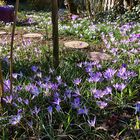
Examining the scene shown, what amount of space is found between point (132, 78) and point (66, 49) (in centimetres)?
202

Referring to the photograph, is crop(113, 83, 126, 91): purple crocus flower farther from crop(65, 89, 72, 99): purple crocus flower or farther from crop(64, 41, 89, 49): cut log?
crop(64, 41, 89, 49): cut log

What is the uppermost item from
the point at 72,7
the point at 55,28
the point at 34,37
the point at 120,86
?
the point at 55,28

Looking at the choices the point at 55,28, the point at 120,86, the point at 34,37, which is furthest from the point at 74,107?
the point at 34,37

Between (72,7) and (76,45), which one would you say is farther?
(72,7)

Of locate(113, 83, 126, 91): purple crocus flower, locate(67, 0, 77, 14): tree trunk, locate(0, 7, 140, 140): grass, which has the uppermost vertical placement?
locate(67, 0, 77, 14): tree trunk

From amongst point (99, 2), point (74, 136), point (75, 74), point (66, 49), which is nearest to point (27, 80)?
point (75, 74)

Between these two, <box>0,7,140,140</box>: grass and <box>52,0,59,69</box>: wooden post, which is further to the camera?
<box>52,0,59,69</box>: wooden post

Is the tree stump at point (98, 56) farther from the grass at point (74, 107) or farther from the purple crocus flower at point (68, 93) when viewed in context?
the purple crocus flower at point (68, 93)

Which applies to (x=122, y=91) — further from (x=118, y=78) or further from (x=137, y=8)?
(x=137, y=8)

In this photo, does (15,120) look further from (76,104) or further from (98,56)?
(98,56)

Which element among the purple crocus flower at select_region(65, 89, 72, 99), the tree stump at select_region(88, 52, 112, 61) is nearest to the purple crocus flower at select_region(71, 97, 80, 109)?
the purple crocus flower at select_region(65, 89, 72, 99)

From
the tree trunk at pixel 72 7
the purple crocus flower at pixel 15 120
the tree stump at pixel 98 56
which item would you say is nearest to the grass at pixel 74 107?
the purple crocus flower at pixel 15 120

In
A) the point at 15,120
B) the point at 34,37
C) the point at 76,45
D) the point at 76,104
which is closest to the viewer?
the point at 15,120

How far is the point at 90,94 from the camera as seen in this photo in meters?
3.05
